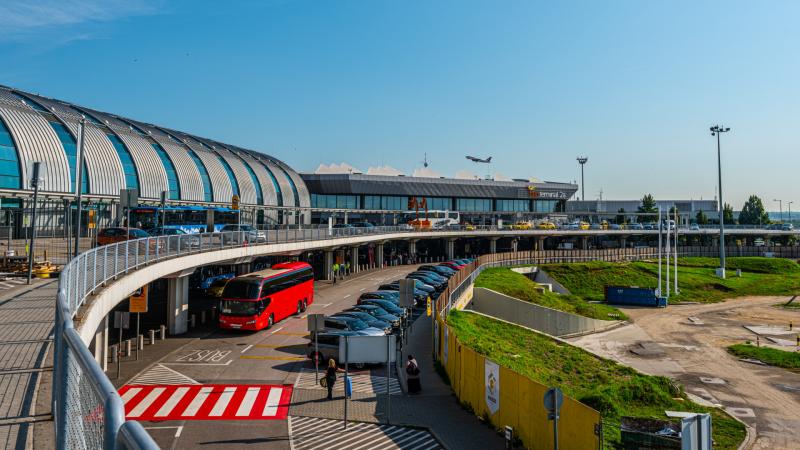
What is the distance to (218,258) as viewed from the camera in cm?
3011

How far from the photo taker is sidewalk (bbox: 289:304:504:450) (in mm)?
16672

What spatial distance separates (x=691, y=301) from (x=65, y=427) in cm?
6555

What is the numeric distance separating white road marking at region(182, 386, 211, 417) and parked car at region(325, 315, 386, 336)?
24.4ft

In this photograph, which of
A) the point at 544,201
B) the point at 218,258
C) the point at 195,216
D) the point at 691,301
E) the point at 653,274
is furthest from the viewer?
the point at 544,201

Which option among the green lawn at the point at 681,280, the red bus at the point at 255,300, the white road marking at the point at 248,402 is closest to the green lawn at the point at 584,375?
the white road marking at the point at 248,402

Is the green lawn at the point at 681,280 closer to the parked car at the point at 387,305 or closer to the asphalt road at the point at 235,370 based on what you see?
the parked car at the point at 387,305

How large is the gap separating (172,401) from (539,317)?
29.5 m

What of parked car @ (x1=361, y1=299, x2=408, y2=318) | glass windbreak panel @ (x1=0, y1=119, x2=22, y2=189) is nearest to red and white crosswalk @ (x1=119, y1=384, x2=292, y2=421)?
parked car @ (x1=361, y1=299, x2=408, y2=318)

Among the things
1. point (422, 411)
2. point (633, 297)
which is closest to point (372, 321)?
point (422, 411)

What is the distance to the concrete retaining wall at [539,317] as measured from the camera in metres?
42.1

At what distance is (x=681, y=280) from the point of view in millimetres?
67875

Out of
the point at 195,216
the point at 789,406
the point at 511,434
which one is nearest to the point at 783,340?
the point at 789,406

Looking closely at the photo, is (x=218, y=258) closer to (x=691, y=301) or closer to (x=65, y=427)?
(x=65, y=427)

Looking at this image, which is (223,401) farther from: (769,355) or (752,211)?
(752,211)
